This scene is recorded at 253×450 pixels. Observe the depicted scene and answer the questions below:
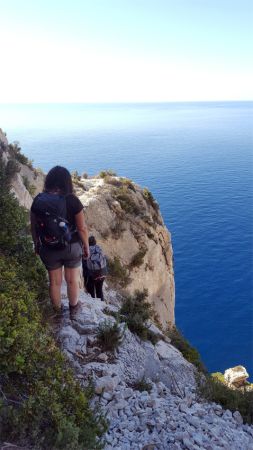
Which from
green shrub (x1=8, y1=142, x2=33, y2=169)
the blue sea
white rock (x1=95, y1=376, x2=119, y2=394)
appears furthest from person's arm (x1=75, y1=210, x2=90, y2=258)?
the blue sea

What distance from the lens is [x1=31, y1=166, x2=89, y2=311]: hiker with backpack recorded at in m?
7.02

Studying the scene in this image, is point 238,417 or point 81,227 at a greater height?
point 81,227

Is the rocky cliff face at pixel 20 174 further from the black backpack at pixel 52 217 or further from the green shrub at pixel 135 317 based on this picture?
the black backpack at pixel 52 217

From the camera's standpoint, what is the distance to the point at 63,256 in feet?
25.0

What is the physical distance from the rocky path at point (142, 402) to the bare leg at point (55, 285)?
0.45 metres

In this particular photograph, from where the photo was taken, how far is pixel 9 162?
1418 cm

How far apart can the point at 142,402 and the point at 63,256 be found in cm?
316

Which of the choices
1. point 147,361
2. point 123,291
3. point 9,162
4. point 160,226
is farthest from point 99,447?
point 160,226

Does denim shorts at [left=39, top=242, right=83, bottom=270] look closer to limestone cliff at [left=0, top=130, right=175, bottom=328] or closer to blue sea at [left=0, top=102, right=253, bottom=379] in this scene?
limestone cliff at [left=0, top=130, right=175, bottom=328]

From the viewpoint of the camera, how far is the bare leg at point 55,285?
7.93 meters

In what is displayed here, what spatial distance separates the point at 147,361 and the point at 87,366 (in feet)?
7.27

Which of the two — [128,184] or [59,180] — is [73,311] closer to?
[59,180]

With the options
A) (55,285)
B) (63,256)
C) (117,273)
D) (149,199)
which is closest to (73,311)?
(55,285)

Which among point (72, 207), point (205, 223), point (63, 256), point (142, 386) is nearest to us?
point (72, 207)
